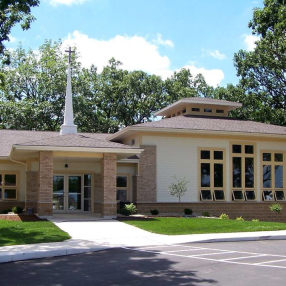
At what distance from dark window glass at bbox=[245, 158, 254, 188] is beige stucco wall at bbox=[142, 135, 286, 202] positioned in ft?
4.26

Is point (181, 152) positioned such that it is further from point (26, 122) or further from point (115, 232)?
point (26, 122)

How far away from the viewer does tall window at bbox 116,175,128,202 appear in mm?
29375

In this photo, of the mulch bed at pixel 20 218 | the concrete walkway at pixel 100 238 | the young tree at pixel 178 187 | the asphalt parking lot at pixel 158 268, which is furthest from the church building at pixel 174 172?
the asphalt parking lot at pixel 158 268

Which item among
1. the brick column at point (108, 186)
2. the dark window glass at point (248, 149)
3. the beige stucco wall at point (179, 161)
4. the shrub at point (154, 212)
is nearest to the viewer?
the brick column at point (108, 186)

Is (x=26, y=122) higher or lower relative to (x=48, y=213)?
higher

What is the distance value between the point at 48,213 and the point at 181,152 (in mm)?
9629

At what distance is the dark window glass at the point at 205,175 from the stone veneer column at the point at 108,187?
761 centimetres

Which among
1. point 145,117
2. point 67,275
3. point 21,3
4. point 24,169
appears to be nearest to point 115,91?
point 145,117

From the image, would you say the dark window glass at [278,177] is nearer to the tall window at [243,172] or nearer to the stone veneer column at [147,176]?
the tall window at [243,172]

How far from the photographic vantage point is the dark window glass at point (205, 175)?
2942 centimetres

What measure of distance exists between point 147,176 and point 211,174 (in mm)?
4145

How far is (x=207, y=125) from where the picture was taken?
3053 centimetres

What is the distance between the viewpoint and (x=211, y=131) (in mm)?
29016

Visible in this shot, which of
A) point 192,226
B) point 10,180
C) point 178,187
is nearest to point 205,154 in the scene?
point 178,187
